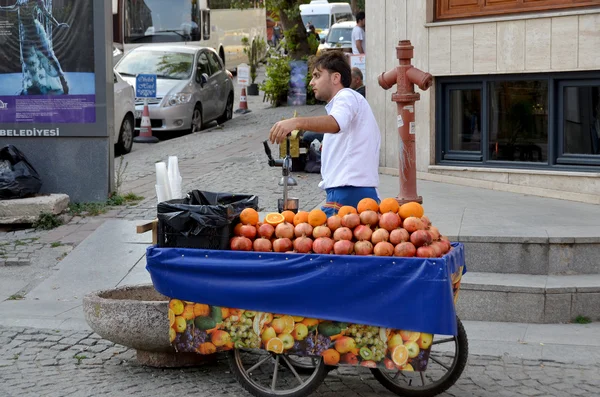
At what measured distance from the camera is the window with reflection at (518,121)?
34.6 feet

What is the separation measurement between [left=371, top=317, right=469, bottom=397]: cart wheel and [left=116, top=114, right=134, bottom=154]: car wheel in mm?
11132

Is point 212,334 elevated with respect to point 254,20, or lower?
lower

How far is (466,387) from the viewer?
19.7 feet

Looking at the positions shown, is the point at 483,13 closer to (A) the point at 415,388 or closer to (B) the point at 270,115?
(A) the point at 415,388

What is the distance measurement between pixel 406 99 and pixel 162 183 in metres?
2.63

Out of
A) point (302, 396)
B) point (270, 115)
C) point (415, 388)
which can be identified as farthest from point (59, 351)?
point (270, 115)

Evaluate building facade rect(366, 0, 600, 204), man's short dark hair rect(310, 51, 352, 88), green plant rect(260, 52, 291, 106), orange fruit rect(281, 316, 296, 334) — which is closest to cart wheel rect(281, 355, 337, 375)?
orange fruit rect(281, 316, 296, 334)

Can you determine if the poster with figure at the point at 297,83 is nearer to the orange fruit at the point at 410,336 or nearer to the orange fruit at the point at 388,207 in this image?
the orange fruit at the point at 388,207

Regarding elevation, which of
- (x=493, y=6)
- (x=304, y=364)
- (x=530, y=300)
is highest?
(x=493, y=6)

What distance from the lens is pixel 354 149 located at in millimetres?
6098

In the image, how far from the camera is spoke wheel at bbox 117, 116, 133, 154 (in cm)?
1631

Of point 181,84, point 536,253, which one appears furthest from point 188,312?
point 181,84

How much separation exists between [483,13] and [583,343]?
4978 millimetres

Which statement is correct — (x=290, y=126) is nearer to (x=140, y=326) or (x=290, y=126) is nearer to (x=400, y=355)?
(x=400, y=355)
